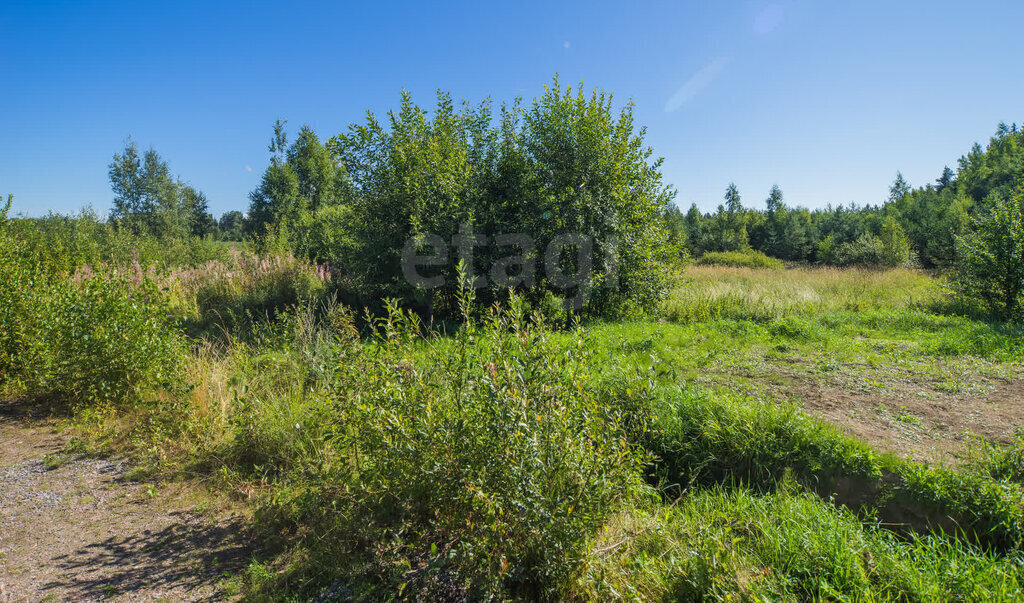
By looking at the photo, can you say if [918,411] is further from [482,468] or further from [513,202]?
[513,202]

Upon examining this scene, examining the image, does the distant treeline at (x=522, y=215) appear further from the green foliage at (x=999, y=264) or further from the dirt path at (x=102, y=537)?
the dirt path at (x=102, y=537)

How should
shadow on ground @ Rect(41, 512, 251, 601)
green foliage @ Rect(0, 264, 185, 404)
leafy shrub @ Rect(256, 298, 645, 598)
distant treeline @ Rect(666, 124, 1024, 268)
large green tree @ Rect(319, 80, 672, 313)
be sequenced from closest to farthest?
1. leafy shrub @ Rect(256, 298, 645, 598)
2. shadow on ground @ Rect(41, 512, 251, 601)
3. green foliage @ Rect(0, 264, 185, 404)
4. large green tree @ Rect(319, 80, 672, 313)
5. distant treeline @ Rect(666, 124, 1024, 268)

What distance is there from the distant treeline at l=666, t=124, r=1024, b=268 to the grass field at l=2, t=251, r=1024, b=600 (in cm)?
1827

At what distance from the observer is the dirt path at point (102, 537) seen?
2473 mm

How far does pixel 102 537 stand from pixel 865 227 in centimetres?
3833

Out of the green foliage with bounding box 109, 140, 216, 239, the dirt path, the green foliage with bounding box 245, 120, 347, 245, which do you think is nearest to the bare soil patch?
the dirt path

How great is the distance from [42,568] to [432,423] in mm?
2575

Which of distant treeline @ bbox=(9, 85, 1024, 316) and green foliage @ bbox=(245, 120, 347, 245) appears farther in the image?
green foliage @ bbox=(245, 120, 347, 245)

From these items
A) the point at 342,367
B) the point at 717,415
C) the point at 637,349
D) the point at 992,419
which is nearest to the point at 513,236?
the point at 637,349

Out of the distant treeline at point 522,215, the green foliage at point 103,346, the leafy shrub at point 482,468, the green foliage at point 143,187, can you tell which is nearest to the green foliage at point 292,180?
the green foliage at point 143,187

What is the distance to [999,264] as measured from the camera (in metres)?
8.67

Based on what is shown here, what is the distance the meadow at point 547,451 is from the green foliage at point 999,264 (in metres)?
3.42

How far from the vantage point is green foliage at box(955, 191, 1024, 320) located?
8.55m

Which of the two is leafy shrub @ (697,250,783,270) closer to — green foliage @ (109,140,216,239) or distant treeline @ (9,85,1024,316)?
distant treeline @ (9,85,1024,316)
